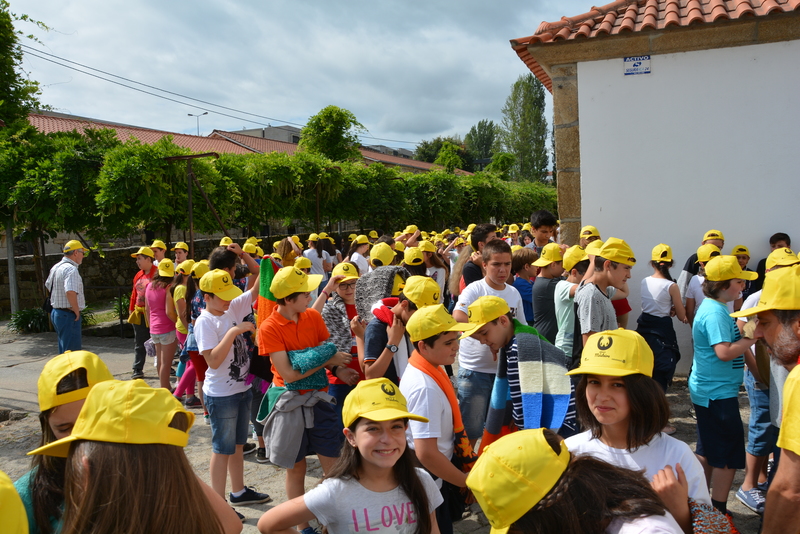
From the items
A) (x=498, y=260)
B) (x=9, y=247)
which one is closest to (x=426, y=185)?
(x=9, y=247)

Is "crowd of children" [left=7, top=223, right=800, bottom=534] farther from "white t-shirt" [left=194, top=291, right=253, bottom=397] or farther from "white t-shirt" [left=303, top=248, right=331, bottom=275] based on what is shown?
"white t-shirt" [left=303, top=248, right=331, bottom=275]

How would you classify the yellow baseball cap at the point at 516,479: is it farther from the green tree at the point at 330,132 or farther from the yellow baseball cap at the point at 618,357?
the green tree at the point at 330,132

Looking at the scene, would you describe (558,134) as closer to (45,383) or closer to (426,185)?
(45,383)

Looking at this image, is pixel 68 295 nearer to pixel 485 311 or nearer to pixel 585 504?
pixel 485 311

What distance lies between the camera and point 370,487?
88.7 inches

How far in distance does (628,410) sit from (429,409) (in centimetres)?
98

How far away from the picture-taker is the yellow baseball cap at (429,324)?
9.68ft

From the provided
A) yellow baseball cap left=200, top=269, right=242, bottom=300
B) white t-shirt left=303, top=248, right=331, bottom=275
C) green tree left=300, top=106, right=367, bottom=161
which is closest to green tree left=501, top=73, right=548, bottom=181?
green tree left=300, top=106, right=367, bottom=161

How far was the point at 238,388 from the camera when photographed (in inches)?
159

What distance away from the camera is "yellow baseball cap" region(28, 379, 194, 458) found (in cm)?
162

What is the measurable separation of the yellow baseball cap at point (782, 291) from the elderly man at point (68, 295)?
741 centimetres

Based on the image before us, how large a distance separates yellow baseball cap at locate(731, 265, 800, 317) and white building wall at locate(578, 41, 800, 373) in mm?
5083

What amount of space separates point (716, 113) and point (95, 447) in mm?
7520

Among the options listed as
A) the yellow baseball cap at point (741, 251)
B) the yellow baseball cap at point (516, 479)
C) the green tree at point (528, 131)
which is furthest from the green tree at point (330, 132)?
the green tree at point (528, 131)
